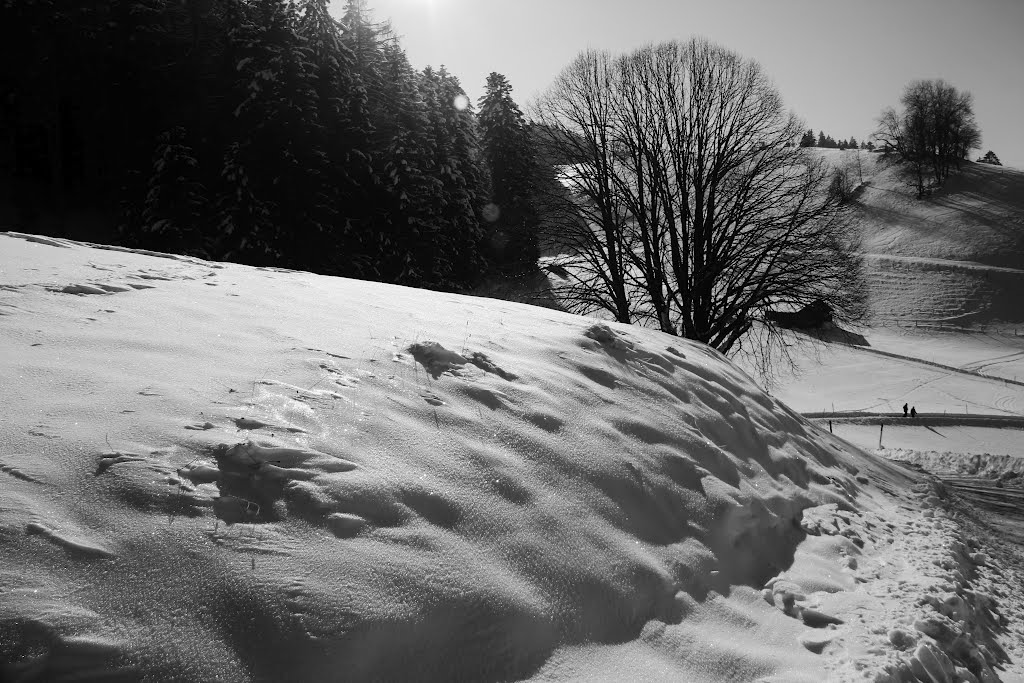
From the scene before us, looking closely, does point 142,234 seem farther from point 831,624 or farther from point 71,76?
point 831,624

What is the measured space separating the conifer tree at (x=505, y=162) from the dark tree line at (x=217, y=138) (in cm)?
702

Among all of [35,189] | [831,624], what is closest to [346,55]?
[35,189]

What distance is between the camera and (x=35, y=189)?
24797mm

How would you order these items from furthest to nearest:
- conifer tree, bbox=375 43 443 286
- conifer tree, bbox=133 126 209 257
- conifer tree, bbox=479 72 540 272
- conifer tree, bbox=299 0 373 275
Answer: conifer tree, bbox=479 72 540 272, conifer tree, bbox=375 43 443 286, conifer tree, bbox=299 0 373 275, conifer tree, bbox=133 126 209 257

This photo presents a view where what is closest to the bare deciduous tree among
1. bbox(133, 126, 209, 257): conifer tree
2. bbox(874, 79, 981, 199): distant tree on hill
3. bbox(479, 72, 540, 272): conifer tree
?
bbox(133, 126, 209, 257): conifer tree

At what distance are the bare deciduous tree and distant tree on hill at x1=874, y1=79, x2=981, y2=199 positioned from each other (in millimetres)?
70289

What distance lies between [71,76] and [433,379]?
94.2ft

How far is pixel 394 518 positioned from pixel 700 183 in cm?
1401

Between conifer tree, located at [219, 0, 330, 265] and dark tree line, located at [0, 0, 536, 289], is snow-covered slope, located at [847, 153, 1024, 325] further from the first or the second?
conifer tree, located at [219, 0, 330, 265]

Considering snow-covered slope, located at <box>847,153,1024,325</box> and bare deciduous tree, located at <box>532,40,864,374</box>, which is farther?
snow-covered slope, located at <box>847,153,1024,325</box>

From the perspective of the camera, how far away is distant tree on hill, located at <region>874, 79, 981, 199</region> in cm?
6769

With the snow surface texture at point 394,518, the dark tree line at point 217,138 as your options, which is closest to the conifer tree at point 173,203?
the dark tree line at point 217,138

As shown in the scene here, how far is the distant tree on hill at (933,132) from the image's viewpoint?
222 ft

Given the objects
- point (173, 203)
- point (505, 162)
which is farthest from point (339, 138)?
point (505, 162)
